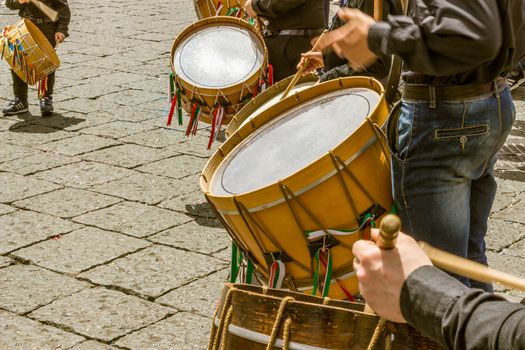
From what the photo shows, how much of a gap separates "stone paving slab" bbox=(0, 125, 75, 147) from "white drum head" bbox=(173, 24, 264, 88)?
6.21 ft

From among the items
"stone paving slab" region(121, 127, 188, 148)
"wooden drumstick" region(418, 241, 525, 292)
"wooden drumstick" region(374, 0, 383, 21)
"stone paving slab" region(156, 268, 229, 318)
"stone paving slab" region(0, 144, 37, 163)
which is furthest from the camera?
"stone paving slab" region(121, 127, 188, 148)

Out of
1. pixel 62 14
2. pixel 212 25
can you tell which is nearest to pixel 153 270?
pixel 212 25

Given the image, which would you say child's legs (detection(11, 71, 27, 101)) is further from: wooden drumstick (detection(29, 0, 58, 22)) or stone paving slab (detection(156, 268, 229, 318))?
stone paving slab (detection(156, 268, 229, 318))

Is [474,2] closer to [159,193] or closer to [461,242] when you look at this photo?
[461,242]

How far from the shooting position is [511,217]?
499 cm

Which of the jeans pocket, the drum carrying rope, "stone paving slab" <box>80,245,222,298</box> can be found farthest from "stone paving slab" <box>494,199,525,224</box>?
the drum carrying rope

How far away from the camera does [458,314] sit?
1527 millimetres

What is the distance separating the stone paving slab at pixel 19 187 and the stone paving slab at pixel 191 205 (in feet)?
2.41

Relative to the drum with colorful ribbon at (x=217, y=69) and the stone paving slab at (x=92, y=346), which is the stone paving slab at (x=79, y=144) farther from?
the stone paving slab at (x=92, y=346)

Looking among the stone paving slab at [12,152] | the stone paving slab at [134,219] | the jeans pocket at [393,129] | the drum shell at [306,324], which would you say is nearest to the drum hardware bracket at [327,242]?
the jeans pocket at [393,129]

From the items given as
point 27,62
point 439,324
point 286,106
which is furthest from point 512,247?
point 27,62

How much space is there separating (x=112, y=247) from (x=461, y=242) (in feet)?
7.55

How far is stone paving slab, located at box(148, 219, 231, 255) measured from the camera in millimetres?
4578

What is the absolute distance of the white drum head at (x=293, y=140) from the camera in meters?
2.80
